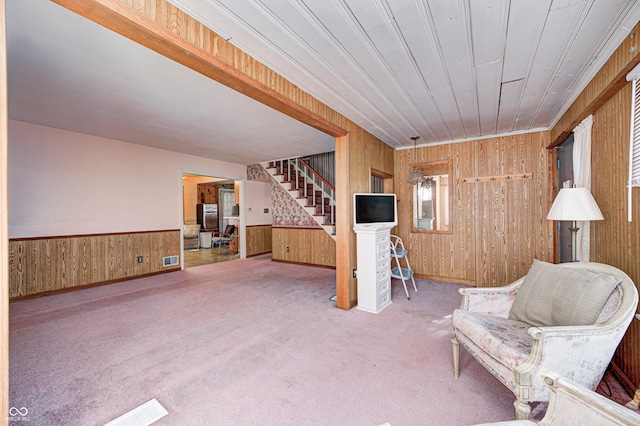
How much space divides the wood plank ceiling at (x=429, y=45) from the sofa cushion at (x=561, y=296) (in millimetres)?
1630

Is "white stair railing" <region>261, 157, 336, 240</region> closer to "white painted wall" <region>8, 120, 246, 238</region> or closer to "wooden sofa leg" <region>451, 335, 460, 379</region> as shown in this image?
"white painted wall" <region>8, 120, 246, 238</region>

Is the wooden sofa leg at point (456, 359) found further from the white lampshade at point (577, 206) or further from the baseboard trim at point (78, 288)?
the baseboard trim at point (78, 288)

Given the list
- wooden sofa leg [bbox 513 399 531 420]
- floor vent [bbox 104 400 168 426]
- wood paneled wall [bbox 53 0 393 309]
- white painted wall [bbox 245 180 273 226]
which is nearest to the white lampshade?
wooden sofa leg [bbox 513 399 531 420]

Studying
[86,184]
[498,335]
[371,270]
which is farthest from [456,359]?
[86,184]

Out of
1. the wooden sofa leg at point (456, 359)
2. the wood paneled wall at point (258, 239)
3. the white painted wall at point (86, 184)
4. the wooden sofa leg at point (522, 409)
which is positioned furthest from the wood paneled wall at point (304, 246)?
the wooden sofa leg at point (522, 409)

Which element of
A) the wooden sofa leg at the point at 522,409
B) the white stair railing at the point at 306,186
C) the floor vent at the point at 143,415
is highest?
the white stair railing at the point at 306,186

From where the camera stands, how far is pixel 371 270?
133 inches

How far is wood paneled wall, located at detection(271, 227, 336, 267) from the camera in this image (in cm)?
607

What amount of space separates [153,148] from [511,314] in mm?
6161

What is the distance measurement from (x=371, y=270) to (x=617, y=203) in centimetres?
224

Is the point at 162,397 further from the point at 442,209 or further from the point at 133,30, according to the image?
the point at 442,209

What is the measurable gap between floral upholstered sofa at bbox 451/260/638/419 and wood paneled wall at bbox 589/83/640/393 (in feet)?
1.07

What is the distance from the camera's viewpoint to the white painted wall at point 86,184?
3988mm

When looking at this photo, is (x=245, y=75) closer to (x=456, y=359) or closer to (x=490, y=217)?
(x=456, y=359)
